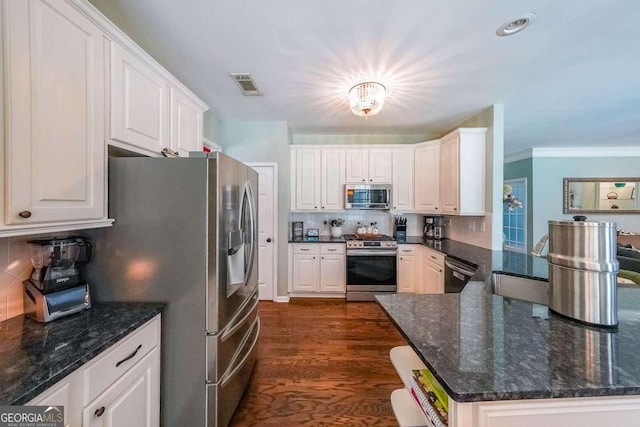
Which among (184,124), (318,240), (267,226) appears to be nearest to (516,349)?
(184,124)

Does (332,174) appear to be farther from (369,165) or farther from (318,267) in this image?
(318,267)

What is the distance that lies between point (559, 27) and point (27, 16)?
9.66 feet

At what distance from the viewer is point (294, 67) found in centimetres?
229

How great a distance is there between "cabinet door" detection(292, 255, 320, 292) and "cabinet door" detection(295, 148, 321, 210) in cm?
82

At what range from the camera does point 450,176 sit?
3.50 meters

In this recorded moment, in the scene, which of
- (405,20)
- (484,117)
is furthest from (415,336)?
(484,117)

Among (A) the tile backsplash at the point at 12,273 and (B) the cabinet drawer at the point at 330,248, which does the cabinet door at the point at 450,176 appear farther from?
(A) the tile backsplash at the point at 12,273

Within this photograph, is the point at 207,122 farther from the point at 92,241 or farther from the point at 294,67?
the point at 92,241

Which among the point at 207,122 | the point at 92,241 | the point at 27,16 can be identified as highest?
the point at 207,122

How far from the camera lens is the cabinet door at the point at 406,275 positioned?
3916 millimetres

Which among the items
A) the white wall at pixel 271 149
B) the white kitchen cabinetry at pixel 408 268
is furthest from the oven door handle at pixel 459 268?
the white wall at pixel 271 149

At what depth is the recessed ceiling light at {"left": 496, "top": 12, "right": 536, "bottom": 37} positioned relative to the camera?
1660mm

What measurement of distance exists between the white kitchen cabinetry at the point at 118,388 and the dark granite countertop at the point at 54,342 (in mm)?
46

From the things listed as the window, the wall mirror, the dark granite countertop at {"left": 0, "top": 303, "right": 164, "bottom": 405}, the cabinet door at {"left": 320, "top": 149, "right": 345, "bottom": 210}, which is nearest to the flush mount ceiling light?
the cabinet door at {"left": 320, "top": 149, "right": 345, "bottom": 210}
